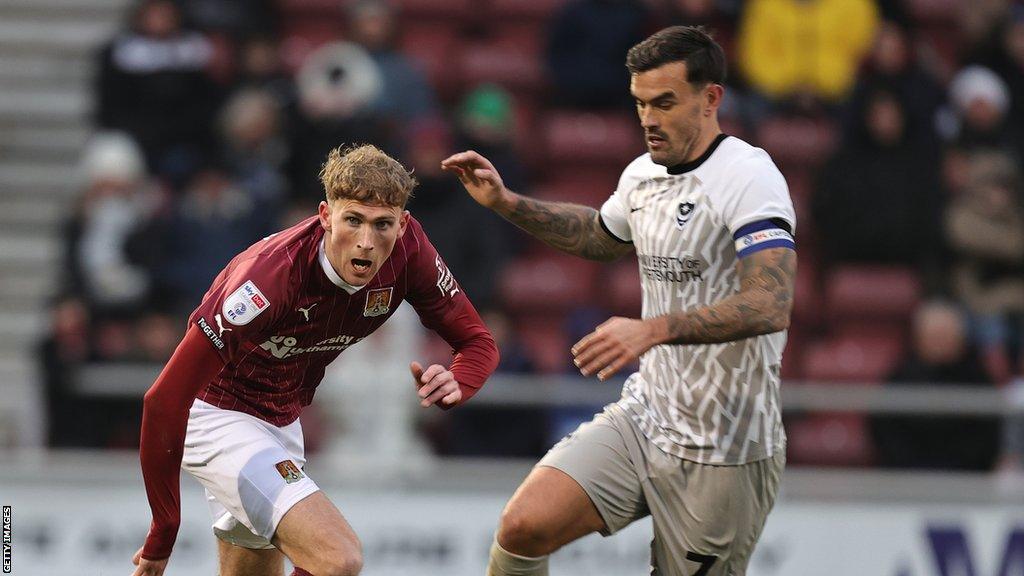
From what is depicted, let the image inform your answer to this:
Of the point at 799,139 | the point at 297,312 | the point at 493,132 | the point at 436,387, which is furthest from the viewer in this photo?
the point at 799,139

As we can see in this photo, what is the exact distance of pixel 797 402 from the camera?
8820 millimetres

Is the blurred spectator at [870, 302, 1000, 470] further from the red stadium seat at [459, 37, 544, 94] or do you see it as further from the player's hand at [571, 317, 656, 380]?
the player's hand at [571, 317, 656, 380]

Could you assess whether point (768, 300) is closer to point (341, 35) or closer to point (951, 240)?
point (951, 240)

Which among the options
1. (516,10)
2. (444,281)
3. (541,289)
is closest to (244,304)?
(444,281)

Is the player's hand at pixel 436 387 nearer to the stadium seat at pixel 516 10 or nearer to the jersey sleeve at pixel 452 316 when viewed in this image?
the jersey sleeve at pixel 452 316

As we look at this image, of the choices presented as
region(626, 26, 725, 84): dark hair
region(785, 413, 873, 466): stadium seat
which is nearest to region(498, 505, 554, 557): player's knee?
region(626, 26, 725, 84): dark hair

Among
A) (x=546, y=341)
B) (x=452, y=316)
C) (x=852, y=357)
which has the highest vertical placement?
(x=452, y=316)

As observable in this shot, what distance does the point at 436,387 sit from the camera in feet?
17.4

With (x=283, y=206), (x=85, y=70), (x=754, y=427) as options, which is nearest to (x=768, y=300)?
(x=754, y=427)

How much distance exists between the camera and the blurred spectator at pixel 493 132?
10812 millimetres

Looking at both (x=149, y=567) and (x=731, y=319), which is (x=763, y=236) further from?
(x=149, y=567)

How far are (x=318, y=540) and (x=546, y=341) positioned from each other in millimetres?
5800

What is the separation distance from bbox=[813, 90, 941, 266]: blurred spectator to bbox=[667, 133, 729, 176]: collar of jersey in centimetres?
543

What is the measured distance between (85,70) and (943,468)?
7.45m
